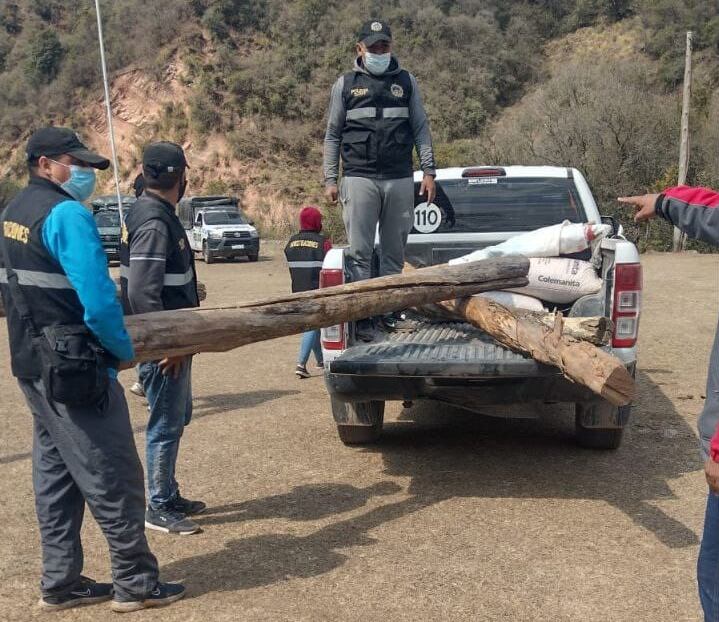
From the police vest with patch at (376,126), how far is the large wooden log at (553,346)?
1.12 m

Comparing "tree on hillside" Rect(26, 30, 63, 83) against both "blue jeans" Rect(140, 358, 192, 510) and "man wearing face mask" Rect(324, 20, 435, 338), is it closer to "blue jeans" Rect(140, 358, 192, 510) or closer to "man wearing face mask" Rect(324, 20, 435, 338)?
"man wearing face mask" Rect(324, 20, 435, 338)

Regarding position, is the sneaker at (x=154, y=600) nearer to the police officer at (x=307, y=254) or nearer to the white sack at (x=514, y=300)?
the white sack at (x=514, y=300)

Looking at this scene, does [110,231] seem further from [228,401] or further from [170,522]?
[170,522]

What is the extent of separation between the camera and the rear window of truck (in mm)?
6719

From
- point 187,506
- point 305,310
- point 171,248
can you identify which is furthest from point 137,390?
point 171,248

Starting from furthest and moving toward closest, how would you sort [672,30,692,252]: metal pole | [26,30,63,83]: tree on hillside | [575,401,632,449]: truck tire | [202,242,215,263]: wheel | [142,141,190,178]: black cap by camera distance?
[26,30,63,83]: tree on hillside, [202,242,215,263]: wheel, [672,30,692,252]: metal pole, [575,401,632,449]: truck tire, [142,141,190,178]: black cap

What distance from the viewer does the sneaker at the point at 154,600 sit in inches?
147

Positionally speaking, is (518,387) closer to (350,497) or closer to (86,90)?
(350,497)

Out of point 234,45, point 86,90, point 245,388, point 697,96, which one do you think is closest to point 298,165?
point 234,45

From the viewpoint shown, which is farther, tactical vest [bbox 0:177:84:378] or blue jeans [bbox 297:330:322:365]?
blue jeans [bbox 297:330:322:365]

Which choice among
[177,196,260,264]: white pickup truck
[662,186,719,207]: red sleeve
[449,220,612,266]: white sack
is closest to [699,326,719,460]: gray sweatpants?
[662,186,719,207]: red sleeve

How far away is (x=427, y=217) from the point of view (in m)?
6.86

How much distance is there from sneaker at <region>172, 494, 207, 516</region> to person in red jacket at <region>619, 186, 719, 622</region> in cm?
284

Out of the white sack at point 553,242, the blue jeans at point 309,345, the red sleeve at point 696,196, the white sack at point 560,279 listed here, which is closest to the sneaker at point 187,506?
the white sack at point 553,242
